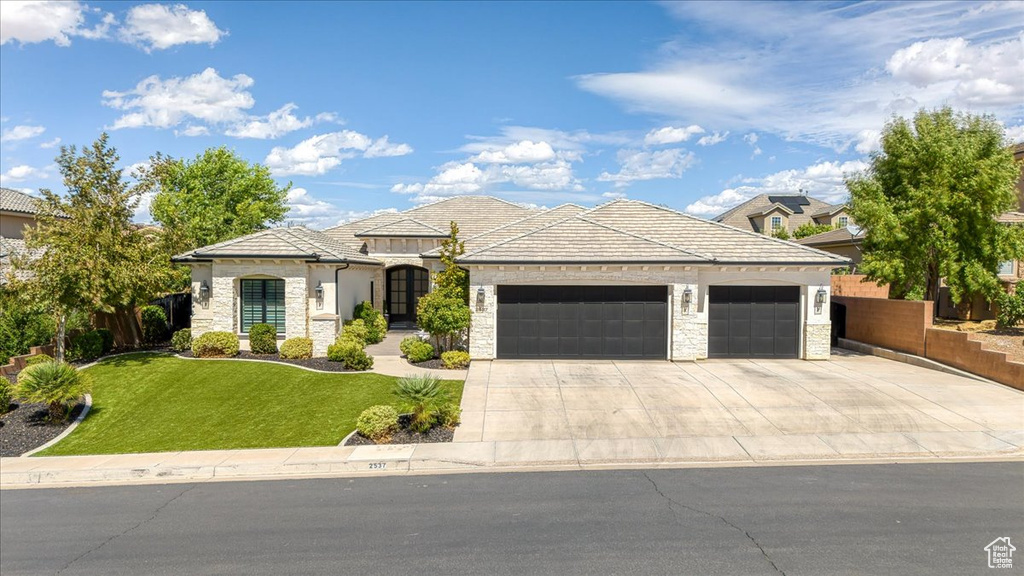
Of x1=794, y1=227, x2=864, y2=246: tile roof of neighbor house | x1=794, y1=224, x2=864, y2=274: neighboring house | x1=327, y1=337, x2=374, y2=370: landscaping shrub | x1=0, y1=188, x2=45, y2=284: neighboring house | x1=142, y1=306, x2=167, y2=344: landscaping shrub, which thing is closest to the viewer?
x1=327, y1=337, x2=374, y2=370: landscaping shrub

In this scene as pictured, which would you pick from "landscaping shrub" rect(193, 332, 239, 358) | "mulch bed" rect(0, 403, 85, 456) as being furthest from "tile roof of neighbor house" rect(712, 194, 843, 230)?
"mulch bed" rect(0, 403, 85, 456)

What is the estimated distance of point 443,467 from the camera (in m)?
11.4

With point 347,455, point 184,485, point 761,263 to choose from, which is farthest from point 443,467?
point 761,263

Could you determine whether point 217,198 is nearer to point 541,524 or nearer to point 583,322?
point 583,322

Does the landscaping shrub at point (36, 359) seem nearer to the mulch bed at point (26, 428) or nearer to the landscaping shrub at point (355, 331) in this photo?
the mulch bed at point (26, 428)

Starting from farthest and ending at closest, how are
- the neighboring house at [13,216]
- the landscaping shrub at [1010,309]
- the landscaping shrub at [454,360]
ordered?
the neighboring house at [13,216] → the landscaping shrub at [1010,309] → the landscaping shrub at [454,360]

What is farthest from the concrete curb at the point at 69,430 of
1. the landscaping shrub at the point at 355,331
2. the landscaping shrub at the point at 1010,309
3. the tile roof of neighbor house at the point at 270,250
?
the landscaping shrub at the point at 1010,309

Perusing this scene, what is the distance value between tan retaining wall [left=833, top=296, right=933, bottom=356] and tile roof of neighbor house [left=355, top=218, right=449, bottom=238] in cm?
1731

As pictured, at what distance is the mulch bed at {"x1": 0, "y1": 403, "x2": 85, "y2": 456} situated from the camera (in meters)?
12.9

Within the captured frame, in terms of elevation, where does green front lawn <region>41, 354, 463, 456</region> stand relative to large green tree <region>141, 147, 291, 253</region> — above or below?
below

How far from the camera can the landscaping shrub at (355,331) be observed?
2098 centimetres

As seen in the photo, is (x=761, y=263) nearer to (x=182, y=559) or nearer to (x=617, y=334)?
(x=617, y=334)

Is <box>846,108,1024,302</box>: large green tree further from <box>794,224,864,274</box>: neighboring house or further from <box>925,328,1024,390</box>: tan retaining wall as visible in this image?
<box>794,224,864,274</box>: neighboring house

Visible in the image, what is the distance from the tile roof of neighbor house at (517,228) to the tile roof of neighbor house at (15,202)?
2772 centimetres
